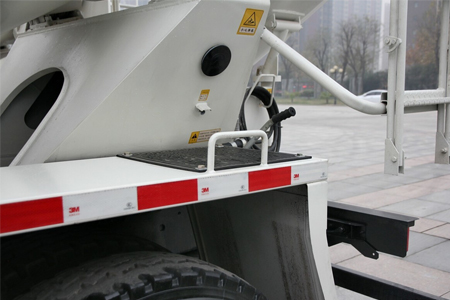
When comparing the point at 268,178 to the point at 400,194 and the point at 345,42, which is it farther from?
the point at 345,42

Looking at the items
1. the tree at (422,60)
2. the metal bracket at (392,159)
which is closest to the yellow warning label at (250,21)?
the metal bracket at (392,159)

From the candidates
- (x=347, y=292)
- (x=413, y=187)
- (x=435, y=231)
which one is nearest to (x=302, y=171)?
(x=347, y=292)

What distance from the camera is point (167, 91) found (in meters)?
2.47

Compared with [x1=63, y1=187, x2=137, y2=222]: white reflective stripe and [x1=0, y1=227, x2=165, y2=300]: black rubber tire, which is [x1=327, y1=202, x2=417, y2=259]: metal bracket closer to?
[x1=0, y1=227, x2=165, y2=300]: black rubber tire

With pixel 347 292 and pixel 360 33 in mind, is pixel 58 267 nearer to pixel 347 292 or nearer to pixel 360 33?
pixel 347 292

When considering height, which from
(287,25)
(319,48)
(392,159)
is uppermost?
(319,48)

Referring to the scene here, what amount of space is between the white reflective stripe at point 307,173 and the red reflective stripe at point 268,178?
0.04 meters

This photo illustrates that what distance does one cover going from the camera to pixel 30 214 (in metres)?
1.41

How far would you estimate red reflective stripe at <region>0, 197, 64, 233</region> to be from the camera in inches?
53.7

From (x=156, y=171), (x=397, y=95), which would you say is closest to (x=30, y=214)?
(x=156, y=171)

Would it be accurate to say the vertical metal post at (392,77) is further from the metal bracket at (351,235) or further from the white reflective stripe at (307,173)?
the white reflective stripe at (307,173)

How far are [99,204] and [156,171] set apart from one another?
16.2 inches

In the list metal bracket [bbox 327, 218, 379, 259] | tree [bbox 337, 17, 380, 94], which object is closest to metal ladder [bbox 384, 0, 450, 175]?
metal bracket [bbox 327, 218, 379, 259]

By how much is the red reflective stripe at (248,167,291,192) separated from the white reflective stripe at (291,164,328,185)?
0.04 meters
